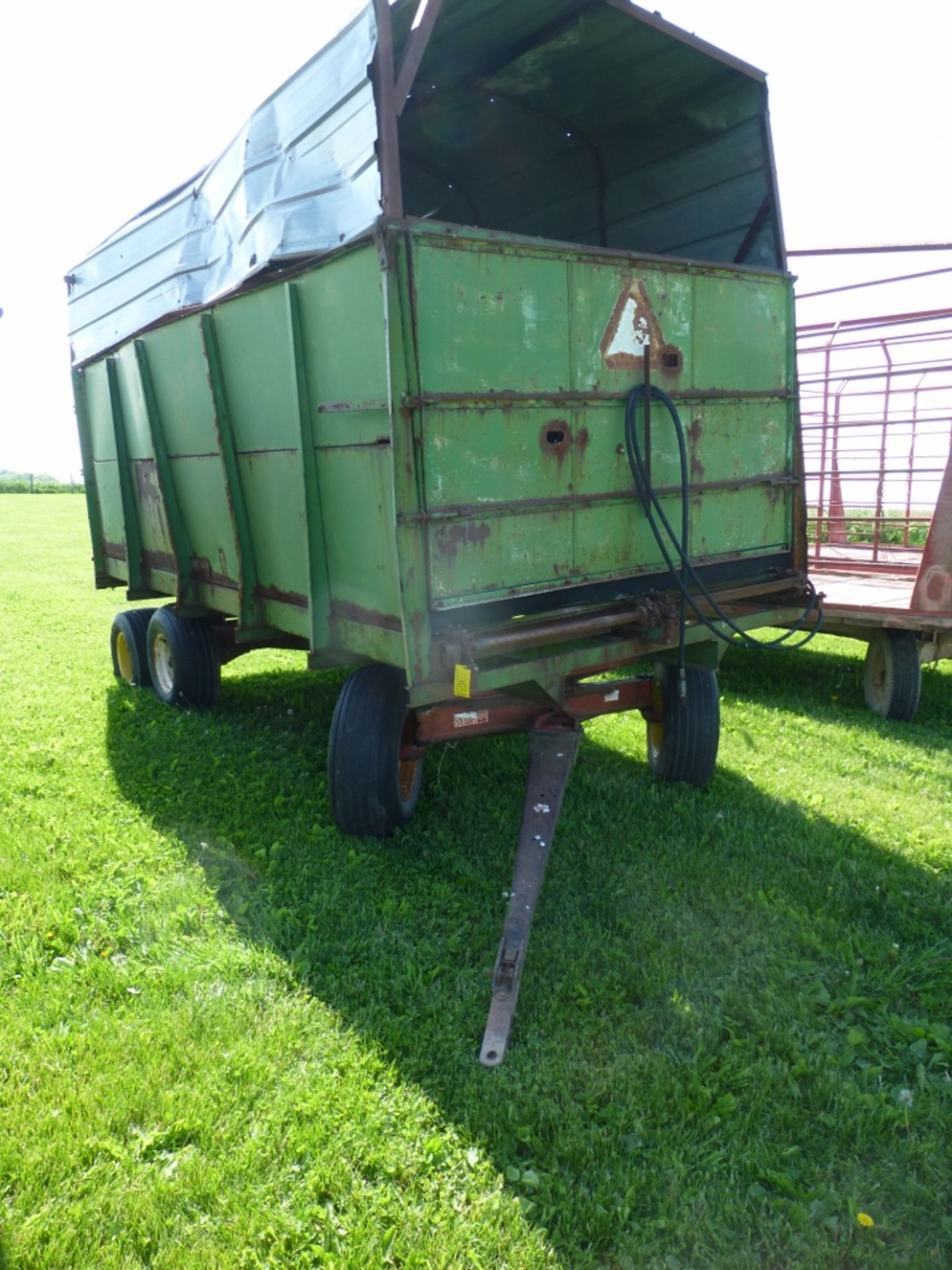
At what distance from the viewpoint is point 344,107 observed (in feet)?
14.8

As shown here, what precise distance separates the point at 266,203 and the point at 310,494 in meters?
1.67

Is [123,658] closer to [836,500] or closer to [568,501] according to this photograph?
[568,501]

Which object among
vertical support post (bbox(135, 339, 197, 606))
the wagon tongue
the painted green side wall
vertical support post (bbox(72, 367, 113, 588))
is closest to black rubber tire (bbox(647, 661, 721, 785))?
the painted green side wall

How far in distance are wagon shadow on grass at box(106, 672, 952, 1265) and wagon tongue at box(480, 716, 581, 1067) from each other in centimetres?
10

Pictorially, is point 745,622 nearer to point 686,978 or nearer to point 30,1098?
point 686,978

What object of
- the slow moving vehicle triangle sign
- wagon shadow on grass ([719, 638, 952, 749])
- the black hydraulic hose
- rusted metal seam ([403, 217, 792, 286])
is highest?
rusted metal seam ([403, 217, 792, 286])

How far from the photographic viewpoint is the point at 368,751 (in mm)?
4746

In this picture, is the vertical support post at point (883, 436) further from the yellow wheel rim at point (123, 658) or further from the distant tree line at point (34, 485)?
the distant tree line at point (34, 485)

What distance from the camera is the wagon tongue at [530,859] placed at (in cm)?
336

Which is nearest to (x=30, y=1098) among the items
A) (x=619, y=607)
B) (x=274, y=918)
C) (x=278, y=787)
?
(x=274, y=918)

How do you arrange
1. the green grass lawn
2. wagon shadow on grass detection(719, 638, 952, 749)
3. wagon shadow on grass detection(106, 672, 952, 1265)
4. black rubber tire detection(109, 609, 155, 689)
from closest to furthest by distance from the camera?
the green grass lawn → wagon shadow on grass detection(106, 672, 952, 1265) → wagon shadow on grass detection(719, 638, 952, 749) → black rubber tire detection(109, 609, 155, 689)

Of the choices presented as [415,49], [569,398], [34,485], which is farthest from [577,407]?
[34,485]

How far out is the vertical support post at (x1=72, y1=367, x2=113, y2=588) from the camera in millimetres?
7879

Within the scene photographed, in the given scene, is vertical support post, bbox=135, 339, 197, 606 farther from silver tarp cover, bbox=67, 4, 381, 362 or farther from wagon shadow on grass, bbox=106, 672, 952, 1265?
wagon shadow on grass, bbox=106, 672, 952, 1265
